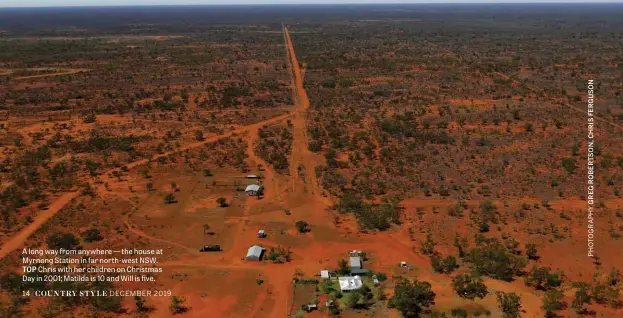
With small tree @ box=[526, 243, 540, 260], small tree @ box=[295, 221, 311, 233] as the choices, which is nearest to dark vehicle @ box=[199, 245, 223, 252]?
small tree @ box=[295, 221, 311, 233]

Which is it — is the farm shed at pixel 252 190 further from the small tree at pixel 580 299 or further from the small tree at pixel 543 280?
the small tree at pixel 580 299

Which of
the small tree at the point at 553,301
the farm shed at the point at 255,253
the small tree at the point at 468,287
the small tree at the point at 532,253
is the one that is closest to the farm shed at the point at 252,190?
the farm shed at the point at 255,253

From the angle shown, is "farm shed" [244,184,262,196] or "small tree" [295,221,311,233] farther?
"farm shed" [244,184,262,196]

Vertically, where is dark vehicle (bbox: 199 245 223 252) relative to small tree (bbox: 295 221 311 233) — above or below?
below

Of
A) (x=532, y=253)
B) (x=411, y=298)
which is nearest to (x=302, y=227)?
(x=411, y=298)

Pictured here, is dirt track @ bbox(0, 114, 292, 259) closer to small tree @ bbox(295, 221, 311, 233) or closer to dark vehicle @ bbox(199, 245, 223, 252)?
dark vehicle @ bbox(199, 245, 223, 252)

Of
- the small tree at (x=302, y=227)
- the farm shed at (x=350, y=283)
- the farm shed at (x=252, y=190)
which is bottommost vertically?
the farm shed at (x=350, y=283)
